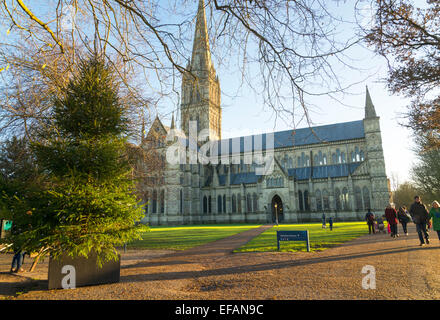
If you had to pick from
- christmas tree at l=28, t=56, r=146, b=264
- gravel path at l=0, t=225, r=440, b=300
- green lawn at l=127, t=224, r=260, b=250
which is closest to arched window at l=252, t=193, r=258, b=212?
green lawn at l=127, t=224, r=260, b=250

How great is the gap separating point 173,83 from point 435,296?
6.31 meters

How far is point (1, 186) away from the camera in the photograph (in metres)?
6.48

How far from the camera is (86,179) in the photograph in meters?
6.59

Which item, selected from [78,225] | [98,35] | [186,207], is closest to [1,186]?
[78,225]

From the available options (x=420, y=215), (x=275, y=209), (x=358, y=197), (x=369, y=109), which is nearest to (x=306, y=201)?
(x=275, y=209)

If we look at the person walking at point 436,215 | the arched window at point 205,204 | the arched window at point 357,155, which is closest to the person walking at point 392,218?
the person walking at point 436,215

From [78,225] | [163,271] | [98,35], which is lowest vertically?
[163,271]

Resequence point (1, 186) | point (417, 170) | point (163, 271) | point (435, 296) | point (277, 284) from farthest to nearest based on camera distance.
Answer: point (417, 170) < point (163, 271) < point (1, 186) < point (277, 284) < point (435, 296)

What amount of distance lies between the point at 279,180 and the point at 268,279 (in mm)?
37862

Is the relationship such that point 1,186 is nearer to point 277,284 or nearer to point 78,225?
point 78,225

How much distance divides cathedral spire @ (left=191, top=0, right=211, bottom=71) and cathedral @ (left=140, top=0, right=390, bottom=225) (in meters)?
30.3

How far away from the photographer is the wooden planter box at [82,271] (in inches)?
229

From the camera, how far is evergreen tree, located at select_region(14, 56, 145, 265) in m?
5.94

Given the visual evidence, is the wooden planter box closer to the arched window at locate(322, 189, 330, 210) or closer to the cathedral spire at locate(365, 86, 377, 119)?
the arched window at locate(322, 189, 330, 210)
